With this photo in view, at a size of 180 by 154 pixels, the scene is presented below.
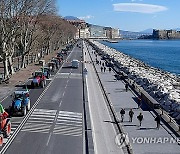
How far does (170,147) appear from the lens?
20719 millimetres

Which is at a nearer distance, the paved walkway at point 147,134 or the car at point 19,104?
the paved walkway at point 147,134

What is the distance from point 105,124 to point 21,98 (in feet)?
22.3

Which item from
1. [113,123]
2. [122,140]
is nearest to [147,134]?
[122,140]

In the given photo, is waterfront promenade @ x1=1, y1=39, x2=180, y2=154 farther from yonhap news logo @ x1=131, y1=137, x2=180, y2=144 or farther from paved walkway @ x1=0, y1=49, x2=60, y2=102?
paved walkway @ x1=0, y1=49, x2=60, y2=102

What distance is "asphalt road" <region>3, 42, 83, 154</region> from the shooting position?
66.9 feet

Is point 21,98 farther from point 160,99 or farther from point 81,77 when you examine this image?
point 81,77

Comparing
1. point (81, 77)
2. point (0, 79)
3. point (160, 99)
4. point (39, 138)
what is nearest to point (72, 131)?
point (39, 138)

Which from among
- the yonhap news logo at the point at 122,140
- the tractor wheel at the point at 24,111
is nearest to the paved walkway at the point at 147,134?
the yonhap news logo at the point at 122,140

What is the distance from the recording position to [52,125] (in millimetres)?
25031

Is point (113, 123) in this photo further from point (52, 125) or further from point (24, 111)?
point (24, 111)

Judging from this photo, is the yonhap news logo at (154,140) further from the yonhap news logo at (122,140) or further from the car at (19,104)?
the car at (19,104)

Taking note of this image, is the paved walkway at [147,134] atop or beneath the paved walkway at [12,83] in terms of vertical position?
beneath

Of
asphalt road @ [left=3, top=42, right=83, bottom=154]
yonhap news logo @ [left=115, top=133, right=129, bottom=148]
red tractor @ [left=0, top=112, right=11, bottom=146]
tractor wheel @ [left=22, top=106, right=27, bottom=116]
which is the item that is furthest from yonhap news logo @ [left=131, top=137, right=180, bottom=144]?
tractor wheel @ [left=22, top=106, right=27, bottom=116]

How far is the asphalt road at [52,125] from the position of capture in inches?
803
